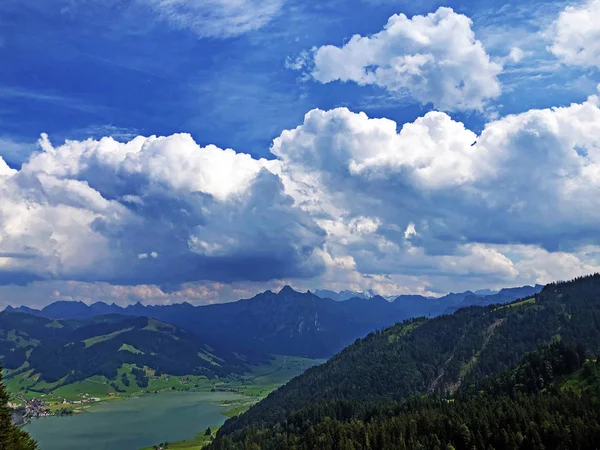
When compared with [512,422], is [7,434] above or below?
above

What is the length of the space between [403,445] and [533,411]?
39334 millimetres

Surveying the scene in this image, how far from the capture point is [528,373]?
645 feet

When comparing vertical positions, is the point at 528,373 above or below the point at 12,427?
below

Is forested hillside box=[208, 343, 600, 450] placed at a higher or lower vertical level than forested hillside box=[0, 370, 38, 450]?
lower

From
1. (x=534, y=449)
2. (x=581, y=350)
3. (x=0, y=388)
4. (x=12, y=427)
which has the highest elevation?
(x=0, y=388)

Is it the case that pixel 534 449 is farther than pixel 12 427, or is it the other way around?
pixel 534 449

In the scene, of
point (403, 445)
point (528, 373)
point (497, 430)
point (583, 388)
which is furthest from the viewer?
point (528, 373)

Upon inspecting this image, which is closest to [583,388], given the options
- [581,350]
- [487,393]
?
[581,350]

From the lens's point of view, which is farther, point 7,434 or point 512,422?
point 512,422

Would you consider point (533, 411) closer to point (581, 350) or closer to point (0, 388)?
point (581, 350)

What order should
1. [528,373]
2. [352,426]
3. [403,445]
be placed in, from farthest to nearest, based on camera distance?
[528,373], [352,426], [403,445]

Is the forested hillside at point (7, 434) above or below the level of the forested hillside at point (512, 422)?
above

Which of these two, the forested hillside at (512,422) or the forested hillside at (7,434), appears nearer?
the forested hillside at (7,434)

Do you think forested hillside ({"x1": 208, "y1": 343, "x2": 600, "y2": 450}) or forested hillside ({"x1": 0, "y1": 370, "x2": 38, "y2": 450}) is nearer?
forested hillside ({"x1": 0, "y1": 370, "x2": 38, "y2": 450})
